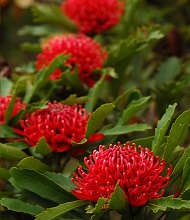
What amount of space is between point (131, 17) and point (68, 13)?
0.28 metres

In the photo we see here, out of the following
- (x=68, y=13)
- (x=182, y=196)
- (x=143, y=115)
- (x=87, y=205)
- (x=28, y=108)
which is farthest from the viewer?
(x=68, y=13)

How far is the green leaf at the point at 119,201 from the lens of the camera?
3.98ft

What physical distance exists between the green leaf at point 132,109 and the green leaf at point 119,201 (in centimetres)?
36

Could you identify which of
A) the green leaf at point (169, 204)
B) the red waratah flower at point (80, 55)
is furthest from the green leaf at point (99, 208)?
the red waratah flower at point (80, 55)

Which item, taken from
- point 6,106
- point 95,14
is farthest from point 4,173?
point 95,14

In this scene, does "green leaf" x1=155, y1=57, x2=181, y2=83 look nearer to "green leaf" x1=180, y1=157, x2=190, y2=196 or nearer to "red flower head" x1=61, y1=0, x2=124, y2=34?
"red flower head" x1=61, y1=0, x2=124, y2=34

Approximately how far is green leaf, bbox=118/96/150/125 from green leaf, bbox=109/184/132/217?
14.0 inches

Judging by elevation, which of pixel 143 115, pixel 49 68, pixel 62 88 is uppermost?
pixel 49 68

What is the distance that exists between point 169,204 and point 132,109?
0.41 metres

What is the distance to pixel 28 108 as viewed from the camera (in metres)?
1.62

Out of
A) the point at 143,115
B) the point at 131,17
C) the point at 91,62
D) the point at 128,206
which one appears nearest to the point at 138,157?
the point at 128,206

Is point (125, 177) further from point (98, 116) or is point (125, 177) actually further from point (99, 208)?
point (98, 116)

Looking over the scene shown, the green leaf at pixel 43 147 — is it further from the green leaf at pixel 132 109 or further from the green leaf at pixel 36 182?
the green leaf at pixel 132 109

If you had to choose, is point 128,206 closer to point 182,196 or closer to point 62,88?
point 182,196
